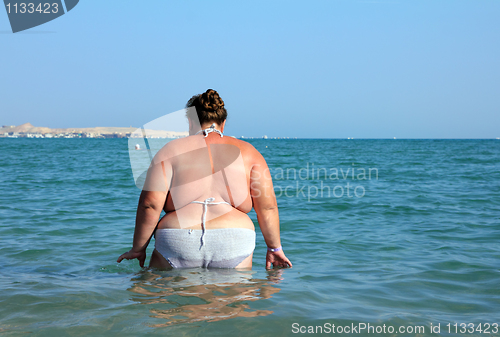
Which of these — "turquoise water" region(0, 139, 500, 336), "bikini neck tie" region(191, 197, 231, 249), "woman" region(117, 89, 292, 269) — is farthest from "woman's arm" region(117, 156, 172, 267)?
"turquoise water" region(0, 139, 500, 336)

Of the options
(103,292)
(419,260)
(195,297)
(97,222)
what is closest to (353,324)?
(195,297)

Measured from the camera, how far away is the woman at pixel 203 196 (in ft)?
9.57

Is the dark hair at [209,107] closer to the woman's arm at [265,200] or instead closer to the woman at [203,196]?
the woman at [203,196]

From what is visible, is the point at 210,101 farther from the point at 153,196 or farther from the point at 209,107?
the point at 153,196

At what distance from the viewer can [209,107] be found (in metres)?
3.05

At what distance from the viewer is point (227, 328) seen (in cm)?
249

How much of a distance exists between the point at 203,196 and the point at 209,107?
0.69 meters

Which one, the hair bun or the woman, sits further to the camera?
the hair bun

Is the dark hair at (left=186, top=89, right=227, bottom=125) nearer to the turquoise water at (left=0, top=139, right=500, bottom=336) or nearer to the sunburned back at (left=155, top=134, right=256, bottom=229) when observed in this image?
the sunburned back at (left=155, top=134, right=256, bottom=229)

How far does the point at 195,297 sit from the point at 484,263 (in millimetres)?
3344

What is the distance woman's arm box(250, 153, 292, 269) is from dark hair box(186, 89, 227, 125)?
0.45 metres

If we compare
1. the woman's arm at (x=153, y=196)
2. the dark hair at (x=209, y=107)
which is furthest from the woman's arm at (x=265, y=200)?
the woman's arm at (x=153, y=196)

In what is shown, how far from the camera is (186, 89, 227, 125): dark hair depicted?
120 inches

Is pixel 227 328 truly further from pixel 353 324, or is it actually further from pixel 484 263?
pixel 484 263
